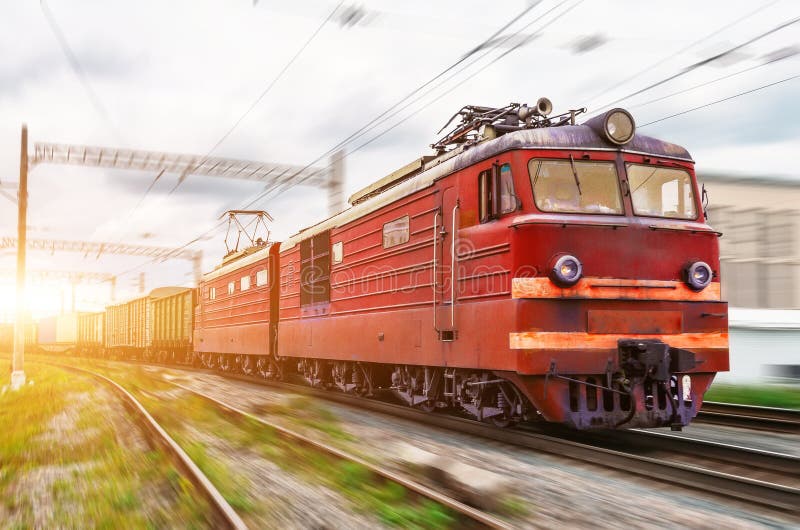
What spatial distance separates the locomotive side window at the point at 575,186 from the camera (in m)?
7.79

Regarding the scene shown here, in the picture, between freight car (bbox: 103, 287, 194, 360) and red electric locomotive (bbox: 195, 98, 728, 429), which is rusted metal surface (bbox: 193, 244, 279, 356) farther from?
red electric locomotive (bbox: 195, 98, 728, 429)

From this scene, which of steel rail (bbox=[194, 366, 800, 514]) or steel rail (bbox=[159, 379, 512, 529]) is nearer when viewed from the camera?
steel rail (bbox=[159, 379, 512, 529])

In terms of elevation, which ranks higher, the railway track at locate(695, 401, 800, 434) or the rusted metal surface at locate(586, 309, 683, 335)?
the rusted metal surface at locate(586, 309, 683, 335)

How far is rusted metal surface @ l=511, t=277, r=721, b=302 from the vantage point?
7.40 metres

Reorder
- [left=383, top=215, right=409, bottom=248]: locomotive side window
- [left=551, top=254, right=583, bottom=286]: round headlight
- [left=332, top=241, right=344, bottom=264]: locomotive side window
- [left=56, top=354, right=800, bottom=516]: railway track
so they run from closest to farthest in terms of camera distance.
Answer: [left=56, top=354, right=800, bottom=516]: railway track
[left=551, top=254, right=583, bottom=286]: round headlight
[left=383, top=215, right=409, bottom=248]: locomotive side window
[left=332, top=241, right=344, bottom=264]: locomotive side window

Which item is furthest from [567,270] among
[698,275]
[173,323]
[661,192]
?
[173,323]

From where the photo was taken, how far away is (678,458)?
7297 mm

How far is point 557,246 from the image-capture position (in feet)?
24.5

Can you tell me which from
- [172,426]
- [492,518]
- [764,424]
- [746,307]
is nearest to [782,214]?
[746,307]

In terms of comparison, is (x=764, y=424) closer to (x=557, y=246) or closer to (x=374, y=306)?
→ (x=557, y=246)

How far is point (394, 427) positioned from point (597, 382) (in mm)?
3155

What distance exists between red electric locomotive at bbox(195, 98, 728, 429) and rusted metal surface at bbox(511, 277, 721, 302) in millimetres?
12

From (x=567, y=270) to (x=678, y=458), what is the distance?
6.85 feet

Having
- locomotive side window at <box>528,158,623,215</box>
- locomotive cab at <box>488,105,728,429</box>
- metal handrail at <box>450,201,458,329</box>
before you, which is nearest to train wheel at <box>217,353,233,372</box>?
metal handrail at <box>450,201,458,329</box>
